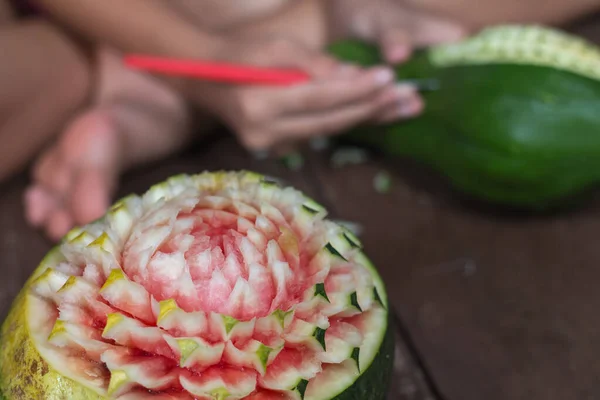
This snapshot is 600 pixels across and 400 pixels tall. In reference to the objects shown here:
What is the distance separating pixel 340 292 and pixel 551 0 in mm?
908

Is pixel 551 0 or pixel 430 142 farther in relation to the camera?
pixel 551 0

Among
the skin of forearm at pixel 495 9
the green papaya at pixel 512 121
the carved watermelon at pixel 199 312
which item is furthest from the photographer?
the skin of forearm at pixel 495 9

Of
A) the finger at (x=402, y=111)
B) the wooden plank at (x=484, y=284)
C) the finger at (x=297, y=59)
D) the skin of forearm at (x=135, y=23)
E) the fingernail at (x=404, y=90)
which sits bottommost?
the wooden plank at (x=484, y=284)

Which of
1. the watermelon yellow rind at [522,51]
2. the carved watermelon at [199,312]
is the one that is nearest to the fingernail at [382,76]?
the watermelon yellow rind at [522,51]

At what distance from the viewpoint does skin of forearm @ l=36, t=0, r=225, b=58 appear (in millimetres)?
887

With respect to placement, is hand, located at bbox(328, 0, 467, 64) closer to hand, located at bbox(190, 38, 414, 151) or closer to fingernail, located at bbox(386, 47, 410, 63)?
fingernail, located at bbox(386, 47, 410, 63)

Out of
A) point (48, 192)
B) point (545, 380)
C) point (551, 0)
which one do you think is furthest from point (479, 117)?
point (48, 192)

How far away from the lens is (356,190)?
812 millimetres

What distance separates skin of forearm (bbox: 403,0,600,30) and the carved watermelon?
787 mm

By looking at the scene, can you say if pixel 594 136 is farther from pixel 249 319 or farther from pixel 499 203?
pixel 249 319

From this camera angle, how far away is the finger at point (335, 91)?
0.78 meters

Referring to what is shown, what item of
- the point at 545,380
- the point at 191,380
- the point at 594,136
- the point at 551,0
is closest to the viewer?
the point at 191,380

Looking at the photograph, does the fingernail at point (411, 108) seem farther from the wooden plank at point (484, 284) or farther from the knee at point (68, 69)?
the knee at point (68, 69)

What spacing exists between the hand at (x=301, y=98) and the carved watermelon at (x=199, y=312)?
0.44 metres
